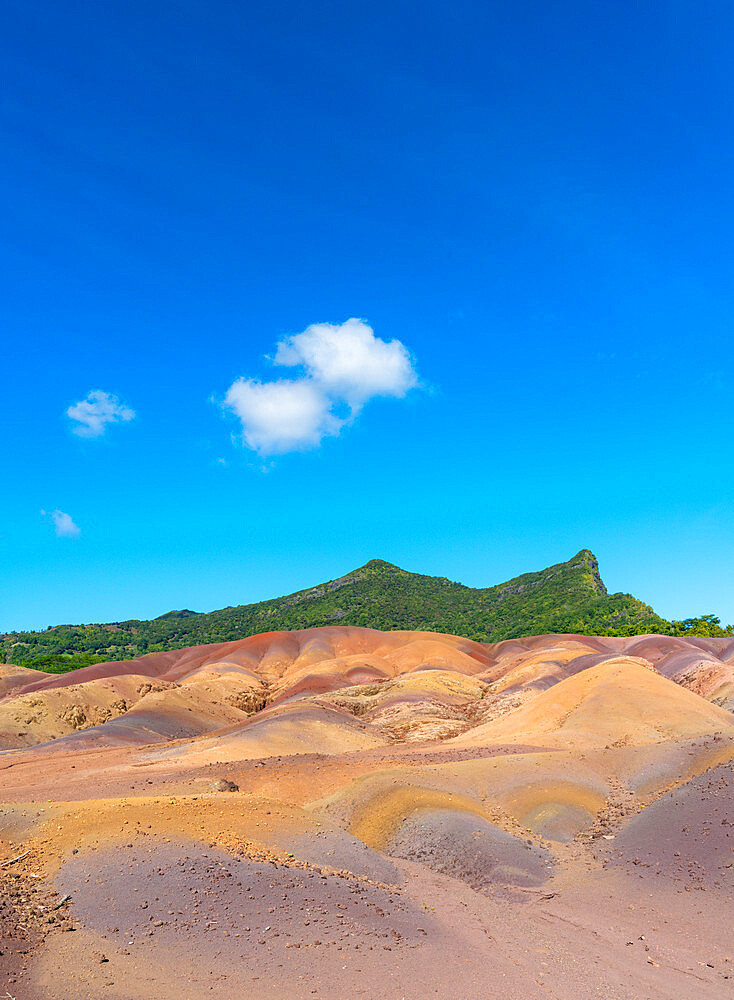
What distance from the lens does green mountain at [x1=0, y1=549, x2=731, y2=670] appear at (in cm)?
11319

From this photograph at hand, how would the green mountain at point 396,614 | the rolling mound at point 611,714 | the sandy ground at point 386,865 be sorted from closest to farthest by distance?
the sandy ground at point 386,865 < the rolling mound at point 611,714 < the green mountain at point 396,614

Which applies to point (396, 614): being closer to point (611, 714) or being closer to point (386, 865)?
point (611, 714)

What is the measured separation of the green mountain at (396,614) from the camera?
371ft

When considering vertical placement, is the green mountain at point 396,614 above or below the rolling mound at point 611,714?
above

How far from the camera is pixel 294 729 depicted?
3544cm

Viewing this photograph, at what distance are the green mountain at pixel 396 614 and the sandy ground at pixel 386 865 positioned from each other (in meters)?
78.9

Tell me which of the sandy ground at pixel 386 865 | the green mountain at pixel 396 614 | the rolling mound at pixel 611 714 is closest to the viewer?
the sandy ground at pixel 386 865

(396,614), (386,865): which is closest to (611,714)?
(386,865)

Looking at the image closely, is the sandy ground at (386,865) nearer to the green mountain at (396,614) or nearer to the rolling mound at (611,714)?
the rolling mound at (611,714)

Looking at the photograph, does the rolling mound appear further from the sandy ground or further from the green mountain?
the green mountain

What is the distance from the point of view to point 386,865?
1500 centimetres

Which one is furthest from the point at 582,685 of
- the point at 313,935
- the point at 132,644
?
the point at 132,644

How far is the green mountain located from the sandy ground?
78888 mm

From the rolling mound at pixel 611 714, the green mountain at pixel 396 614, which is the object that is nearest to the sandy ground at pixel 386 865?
the rolling mound at pixel 611 714
